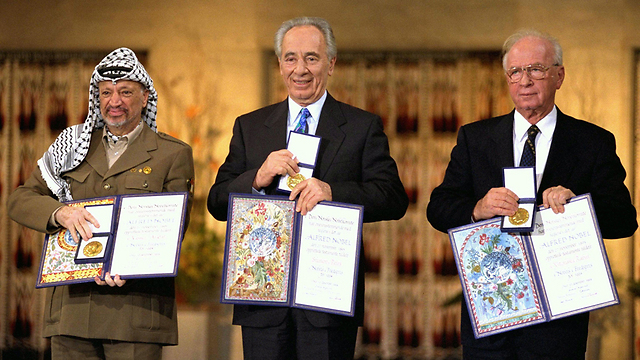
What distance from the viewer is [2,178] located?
665cm

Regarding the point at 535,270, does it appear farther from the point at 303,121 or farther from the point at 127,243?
the point at 127,243

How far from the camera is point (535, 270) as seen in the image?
244cm

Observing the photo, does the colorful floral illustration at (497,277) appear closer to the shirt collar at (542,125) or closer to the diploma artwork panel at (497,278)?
the diploma artwork panel at (497,278)

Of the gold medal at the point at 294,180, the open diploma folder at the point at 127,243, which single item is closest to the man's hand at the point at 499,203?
the gold medal at the point at 294,180

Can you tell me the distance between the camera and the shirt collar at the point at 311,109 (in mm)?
2730

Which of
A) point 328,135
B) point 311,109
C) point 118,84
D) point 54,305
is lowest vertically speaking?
point 54,305

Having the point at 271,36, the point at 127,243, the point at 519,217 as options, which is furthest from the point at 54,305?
the point at 271,36

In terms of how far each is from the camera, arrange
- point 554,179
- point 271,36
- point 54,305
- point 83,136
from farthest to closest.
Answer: point 271,36
point 83,136
point 54,305
point 554,179

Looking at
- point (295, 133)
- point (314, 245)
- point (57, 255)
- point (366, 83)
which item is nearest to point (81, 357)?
point (57, 255)

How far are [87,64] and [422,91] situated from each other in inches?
125

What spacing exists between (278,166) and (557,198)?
96cm

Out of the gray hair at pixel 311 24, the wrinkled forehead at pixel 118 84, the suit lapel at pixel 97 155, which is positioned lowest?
the suit lapel at pixel 97 155

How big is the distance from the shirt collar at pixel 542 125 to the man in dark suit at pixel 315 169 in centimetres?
50

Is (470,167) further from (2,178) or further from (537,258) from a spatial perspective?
(2,178)
